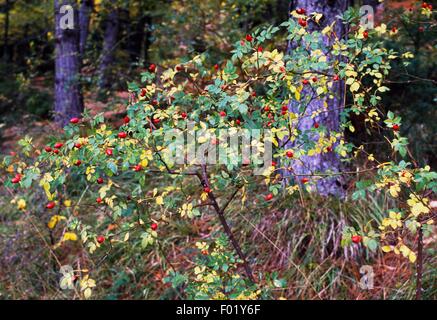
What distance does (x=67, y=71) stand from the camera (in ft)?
19.2

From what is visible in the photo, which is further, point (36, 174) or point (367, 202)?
point (367, 202)

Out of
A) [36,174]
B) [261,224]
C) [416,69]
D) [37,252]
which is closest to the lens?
[36,174]

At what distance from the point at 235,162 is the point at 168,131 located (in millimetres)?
340

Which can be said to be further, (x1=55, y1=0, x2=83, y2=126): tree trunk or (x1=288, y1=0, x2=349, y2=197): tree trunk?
(x1=55, y1=0, x2=83, y2=126): tree trunk

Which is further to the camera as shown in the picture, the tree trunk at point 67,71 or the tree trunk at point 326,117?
the tree trunk at point 67,71

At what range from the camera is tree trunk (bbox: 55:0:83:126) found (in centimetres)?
571

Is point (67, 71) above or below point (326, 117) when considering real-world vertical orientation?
above

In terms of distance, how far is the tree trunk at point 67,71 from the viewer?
5707 mm

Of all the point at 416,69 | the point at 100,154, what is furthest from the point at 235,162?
the point at 416,69

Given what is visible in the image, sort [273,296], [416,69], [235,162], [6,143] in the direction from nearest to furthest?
[235,162]
[273,296]
[416,69]
[6,143]

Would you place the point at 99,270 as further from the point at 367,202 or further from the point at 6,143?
the point at 6,143

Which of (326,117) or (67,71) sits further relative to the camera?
(67,71)

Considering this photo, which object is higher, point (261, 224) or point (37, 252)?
point (261, 224)
